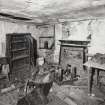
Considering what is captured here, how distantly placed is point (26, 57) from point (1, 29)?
1.91 m

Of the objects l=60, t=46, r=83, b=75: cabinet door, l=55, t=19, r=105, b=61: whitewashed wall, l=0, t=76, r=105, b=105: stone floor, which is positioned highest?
l=55, t=19, r=105, b=61: whitewashed wall

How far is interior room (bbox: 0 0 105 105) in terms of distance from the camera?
3996mm

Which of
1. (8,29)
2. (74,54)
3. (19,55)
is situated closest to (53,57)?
(74,54)

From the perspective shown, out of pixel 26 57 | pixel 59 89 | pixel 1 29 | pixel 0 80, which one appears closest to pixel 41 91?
pixel 59 89

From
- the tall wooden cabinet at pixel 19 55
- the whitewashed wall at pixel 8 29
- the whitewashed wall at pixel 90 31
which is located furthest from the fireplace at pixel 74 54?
the whitewashed wall at pixel 8 29

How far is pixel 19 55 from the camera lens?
6.21m

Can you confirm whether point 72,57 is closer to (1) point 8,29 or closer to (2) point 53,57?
(2) point 53,57

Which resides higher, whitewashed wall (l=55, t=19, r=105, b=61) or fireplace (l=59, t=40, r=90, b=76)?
whitewashed wall (l=55, t=19, r=105, b=61)

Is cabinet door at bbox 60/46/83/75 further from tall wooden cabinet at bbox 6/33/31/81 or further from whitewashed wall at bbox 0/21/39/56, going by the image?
whitewashed wall at bbox 0/21/39/56

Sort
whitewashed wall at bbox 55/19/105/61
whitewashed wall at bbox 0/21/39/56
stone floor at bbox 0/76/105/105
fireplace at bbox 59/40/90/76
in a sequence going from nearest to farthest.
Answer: stone floor at bbox 0/76/105/105
whitewashed wall at bbox 55/19/105/61
whitewashed wall at bbox 0/21/39/56
fireplace at bbox 59/40/90/76

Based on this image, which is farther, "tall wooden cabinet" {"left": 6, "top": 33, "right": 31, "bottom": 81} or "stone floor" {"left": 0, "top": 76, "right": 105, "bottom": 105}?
"tall wooden cabinet" {"left": 6, "top": 33, "right": 31, "bottom": 81}

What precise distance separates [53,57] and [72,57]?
136cm

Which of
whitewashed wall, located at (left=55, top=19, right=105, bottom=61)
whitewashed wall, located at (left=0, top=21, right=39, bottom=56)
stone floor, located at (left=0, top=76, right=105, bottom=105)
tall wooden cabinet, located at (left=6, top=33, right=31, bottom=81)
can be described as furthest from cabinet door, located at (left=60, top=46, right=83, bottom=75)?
whitewashed wall, located at (left=0, top=21, right=39, bottom=56)

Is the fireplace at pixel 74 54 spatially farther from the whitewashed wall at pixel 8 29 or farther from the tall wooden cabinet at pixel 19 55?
the whitewashed wall at pixel 8 29
